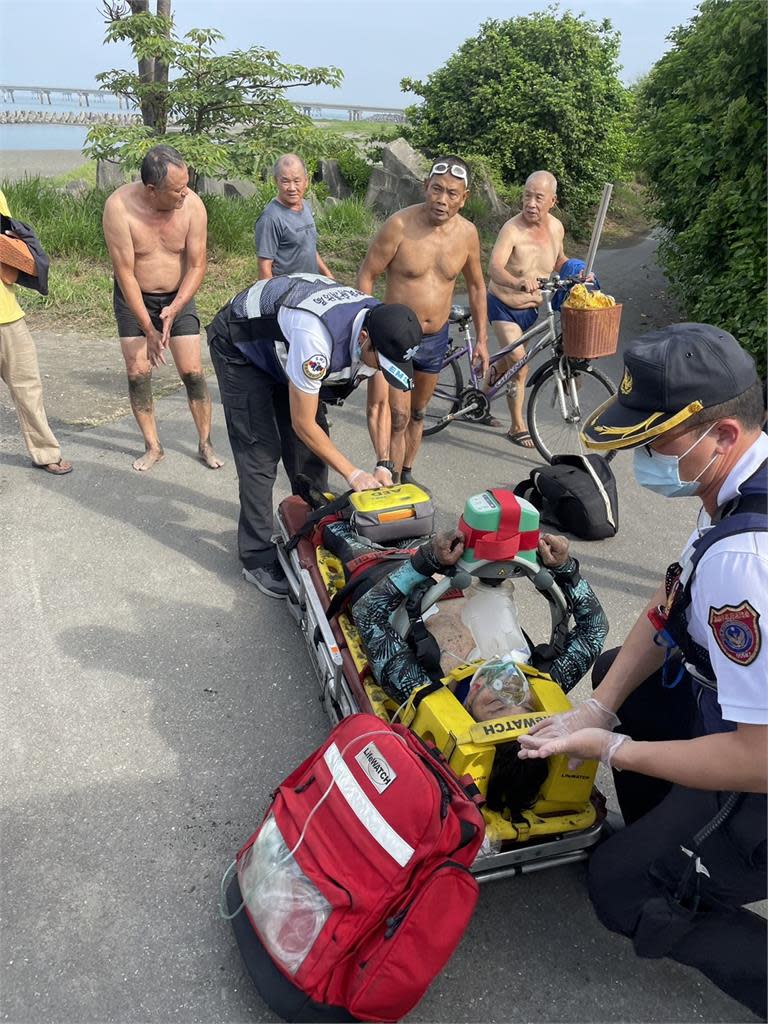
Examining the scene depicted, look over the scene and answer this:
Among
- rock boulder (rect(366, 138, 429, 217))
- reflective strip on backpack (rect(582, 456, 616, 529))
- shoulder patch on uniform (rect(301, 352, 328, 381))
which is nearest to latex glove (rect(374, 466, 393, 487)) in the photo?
shoulder patch on uniform (rect(301, 352, 328, 381))

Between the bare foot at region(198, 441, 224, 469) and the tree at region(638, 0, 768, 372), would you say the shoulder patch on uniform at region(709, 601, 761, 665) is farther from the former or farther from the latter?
the tree at region(638, 0, 768, 372)

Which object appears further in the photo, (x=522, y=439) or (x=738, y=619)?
(x=522, y=439)

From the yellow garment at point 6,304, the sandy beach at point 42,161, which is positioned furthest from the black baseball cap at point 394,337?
the sandy beach at point 42,161

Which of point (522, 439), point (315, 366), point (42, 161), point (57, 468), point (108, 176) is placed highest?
point (42, 161)

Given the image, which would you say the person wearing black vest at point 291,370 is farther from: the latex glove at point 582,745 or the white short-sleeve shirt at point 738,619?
the white short-sleeve shirt at point 738,619

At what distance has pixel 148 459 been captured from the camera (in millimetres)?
5480

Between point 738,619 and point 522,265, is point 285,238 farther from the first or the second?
point 738,619

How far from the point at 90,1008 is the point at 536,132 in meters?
14.9

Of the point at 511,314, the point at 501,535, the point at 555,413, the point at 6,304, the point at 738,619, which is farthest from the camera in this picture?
the point at 511,314

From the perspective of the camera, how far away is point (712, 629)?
6.16 ft

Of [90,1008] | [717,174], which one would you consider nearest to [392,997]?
[90,1008]

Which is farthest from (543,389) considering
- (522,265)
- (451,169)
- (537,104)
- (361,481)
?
(537,104)

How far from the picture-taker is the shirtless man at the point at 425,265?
5.01m

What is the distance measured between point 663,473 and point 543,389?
3873 mm
